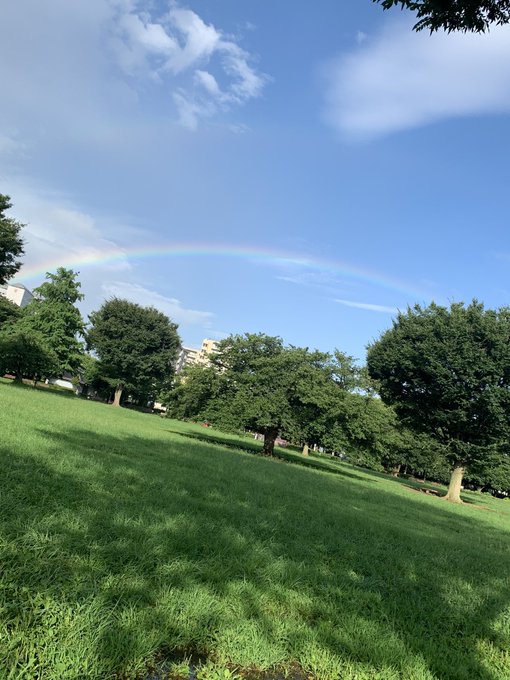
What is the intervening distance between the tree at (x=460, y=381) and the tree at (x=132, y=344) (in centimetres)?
3911

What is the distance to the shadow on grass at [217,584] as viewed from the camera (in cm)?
311

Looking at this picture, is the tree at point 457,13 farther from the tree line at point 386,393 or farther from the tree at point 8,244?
the tree at point 8,244

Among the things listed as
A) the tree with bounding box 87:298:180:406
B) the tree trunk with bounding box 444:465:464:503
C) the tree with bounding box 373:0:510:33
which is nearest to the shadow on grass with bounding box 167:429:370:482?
the tree trunk with bounding box 444:465:464:503

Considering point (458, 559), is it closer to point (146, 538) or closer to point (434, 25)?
point (146, 538)

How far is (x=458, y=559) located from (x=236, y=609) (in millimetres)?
5218

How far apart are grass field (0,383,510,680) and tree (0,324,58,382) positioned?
28511mm

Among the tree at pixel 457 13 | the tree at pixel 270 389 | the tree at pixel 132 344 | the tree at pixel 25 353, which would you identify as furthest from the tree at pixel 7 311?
the tree at pixel 457 13

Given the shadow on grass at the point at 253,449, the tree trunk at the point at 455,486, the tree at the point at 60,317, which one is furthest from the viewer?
the tree at the point at 60,317

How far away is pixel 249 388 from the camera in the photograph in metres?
22.8

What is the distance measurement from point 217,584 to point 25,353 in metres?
33.8

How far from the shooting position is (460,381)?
24547 millimetres

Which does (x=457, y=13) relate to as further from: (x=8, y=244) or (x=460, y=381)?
(x=8, y=244)

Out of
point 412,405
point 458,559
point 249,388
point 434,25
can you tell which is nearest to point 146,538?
point 458,559

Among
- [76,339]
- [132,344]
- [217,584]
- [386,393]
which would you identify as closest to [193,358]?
[132,344]
